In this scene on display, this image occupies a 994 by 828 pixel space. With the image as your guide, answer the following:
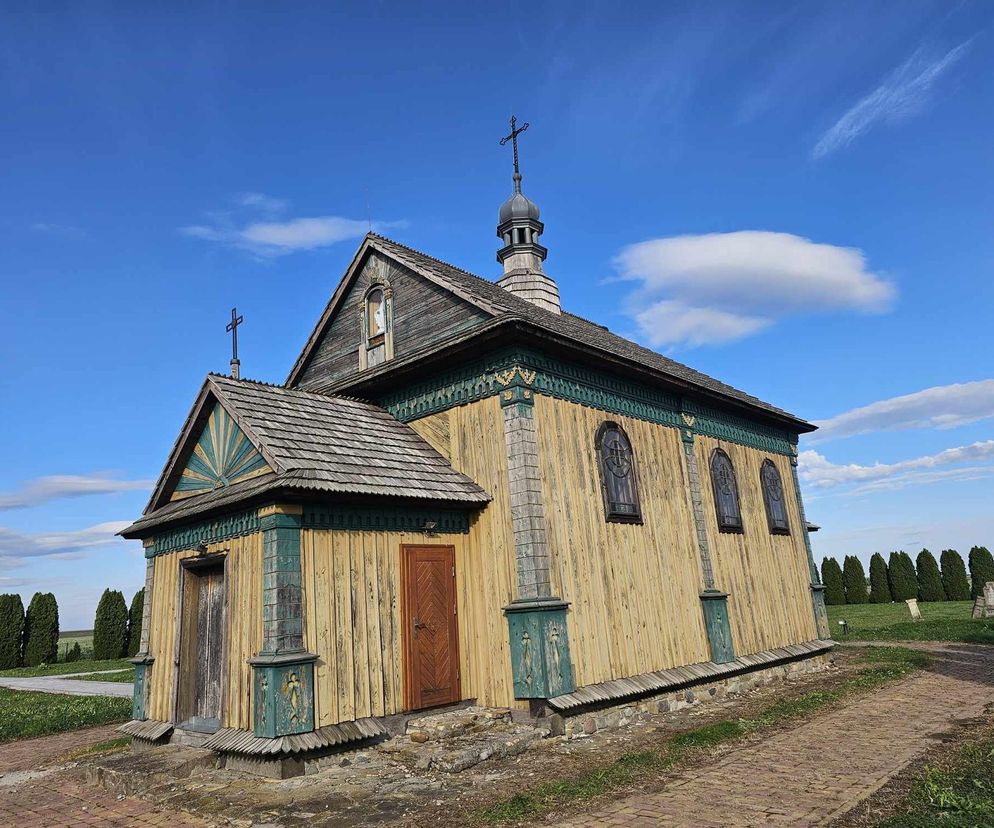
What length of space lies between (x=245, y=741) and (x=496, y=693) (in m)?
3.30

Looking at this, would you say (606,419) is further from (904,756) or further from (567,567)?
(904,756)

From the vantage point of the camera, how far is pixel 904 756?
7500 mm

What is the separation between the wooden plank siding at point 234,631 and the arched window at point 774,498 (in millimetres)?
11685

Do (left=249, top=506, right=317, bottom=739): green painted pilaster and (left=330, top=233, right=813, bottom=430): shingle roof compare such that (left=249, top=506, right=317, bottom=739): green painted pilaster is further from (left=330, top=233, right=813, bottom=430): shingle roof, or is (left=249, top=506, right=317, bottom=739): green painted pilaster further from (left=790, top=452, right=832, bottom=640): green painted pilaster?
(left=790, top=452, right=832, bottom=640): green painted pilaster

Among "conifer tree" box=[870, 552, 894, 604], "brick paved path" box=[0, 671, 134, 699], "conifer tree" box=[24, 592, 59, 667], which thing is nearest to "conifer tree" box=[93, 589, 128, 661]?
"conifer tree" box=[24, 592, 59, 667]

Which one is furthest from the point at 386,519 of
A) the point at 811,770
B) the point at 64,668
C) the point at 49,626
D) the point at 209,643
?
the point at 49,626

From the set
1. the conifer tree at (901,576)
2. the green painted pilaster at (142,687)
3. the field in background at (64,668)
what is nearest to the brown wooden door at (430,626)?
the green painted pilaster at (142,687)

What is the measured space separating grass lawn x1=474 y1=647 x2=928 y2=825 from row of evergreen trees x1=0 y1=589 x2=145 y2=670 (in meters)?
29.6

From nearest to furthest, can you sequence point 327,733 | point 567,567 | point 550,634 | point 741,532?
point 327,733 → point 550,634 → point 567,567 → point 741,532

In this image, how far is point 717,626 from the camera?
42.4 feet

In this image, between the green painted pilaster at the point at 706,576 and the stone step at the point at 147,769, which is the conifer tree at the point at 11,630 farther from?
the green painted pilaster at the point at 706,576

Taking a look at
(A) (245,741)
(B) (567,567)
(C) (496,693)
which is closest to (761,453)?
(B) (567,567)

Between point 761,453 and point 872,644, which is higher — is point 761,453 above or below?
above

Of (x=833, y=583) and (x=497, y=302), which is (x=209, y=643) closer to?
(x=497, y=302)
